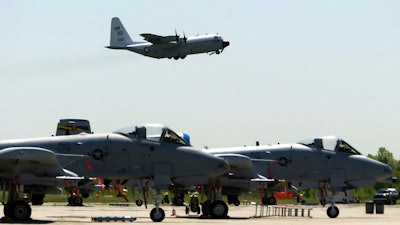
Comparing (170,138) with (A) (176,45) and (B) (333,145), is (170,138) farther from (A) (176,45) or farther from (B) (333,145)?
(A) (176,45)

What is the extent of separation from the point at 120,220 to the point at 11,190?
3.70 metres

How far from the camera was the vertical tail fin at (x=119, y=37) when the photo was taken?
89812 mm

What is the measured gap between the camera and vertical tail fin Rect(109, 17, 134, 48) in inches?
3536

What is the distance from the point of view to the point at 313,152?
40375 mm

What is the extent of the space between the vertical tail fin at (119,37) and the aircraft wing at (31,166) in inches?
2320

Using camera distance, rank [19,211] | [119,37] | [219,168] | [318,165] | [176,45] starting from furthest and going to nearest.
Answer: [119,37], [176,45], [318,165], [219,168], [19,211]

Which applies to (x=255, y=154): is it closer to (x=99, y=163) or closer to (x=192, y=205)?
(x=192, y=205)

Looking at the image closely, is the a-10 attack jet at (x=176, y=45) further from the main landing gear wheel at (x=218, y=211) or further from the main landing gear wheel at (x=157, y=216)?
the main landing gear wheel at (x=157, y=216)

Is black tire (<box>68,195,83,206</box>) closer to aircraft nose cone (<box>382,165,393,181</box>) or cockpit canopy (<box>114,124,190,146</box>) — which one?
aircraft nose cone (<box>382,165,393,181</box>)

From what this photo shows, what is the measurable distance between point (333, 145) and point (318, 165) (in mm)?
1171

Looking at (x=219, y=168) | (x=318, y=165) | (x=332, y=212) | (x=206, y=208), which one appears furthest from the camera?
(x=318, y=165)

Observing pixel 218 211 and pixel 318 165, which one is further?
pixel 318 165

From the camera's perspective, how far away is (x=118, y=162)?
32188 millimetres

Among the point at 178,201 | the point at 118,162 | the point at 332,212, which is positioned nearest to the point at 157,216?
the point at 118,162
